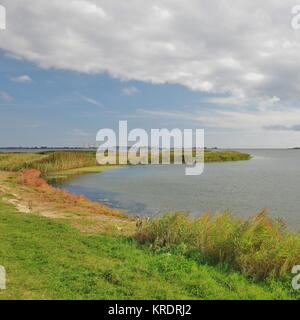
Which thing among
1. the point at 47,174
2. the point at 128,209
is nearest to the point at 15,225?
the point at 128,209

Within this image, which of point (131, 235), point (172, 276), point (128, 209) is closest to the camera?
point (172, 276)

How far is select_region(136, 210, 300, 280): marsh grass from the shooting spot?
27.2 feet

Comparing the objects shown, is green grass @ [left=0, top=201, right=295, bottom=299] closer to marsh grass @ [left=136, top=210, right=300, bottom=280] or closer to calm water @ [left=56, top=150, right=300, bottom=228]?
marsh grass @ [left=136, top=210, right=300, bottom=280]

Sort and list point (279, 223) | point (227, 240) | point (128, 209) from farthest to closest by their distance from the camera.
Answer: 1. point (128, 209)
2. point (279, 223)
3. point (227, 240)

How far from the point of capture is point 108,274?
25.5 feet

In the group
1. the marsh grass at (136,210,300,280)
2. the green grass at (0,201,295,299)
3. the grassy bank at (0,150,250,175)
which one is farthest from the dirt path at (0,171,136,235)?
the grassy bank at (0,150,250,175)

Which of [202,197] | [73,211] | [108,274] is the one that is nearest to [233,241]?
[108,274]

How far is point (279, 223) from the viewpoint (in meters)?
9.96

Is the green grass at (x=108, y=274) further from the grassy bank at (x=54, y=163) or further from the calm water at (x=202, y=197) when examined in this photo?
the grassy bank at (x=54, y=163)

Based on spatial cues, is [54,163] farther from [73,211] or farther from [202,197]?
[73,211]
